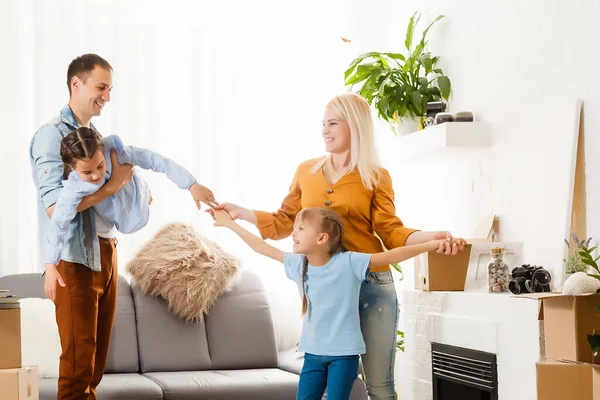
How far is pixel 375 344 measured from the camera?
2.62 m

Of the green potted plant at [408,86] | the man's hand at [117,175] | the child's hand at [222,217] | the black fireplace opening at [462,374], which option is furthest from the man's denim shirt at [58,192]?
the green potted plant at [408,86]

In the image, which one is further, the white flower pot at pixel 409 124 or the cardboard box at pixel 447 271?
the white flower pot at pixel 409 124

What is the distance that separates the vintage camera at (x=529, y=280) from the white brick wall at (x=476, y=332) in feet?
0.26

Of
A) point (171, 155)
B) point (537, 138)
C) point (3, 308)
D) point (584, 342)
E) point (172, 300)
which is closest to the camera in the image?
point (584, 342)

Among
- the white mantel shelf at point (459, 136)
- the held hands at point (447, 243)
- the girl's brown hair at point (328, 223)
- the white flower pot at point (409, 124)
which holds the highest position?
the white flower pot at point (409, 124)

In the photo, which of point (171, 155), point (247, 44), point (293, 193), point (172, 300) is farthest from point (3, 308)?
point (247, 44)

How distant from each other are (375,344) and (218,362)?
1547 millimetres

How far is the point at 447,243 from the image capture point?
2645 millimetres

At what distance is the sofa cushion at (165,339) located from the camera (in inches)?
153

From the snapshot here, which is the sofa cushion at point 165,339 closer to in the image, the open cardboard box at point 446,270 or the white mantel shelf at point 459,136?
the open cardboard box at point 446,270

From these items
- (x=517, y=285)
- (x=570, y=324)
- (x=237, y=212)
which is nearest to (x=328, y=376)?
(x=237, y=212)

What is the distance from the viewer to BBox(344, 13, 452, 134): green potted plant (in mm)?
3926

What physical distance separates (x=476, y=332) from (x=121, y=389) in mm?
1498

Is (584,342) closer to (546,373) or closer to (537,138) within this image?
(546,373)
